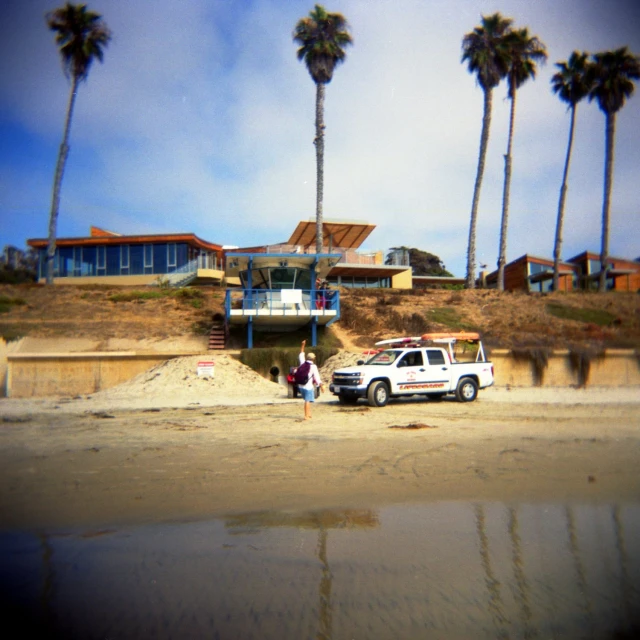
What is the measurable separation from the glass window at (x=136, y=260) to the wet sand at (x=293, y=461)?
105ft

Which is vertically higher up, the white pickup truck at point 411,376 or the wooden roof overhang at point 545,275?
the wooden roof overhang at point 545,275

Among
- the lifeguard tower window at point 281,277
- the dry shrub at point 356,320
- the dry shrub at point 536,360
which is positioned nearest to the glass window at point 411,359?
the dry shrub at point 536,360

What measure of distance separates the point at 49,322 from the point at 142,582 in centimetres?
3056

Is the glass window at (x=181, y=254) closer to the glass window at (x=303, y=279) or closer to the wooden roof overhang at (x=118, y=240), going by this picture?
the wooden roof overhang at (x=118, y=240)

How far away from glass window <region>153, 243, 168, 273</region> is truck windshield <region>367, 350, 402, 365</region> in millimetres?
31508

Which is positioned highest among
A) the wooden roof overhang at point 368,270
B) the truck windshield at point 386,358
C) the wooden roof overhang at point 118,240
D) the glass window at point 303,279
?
the wooden roof overhang at point 118,240

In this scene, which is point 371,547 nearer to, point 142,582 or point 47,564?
point 142,582

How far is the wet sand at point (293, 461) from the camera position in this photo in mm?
6742

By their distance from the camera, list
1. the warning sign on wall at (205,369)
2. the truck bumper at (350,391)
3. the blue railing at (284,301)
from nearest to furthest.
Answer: the truck bumper at (350,391), the warning sign on wall at (205,369), the blue railing at (284,301)

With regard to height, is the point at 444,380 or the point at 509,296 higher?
the point at 509,296

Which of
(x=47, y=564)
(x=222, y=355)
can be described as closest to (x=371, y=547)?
(x=47, y=564)

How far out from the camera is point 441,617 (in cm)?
399

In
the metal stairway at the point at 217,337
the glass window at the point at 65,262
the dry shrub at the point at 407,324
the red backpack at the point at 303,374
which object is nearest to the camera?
the red backpack at the point at 303,374

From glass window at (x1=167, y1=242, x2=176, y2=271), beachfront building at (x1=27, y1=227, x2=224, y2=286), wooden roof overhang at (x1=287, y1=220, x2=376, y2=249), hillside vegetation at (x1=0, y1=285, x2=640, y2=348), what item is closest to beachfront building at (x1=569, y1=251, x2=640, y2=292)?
hillside vegetation at (x1=0, y1=285, x2=640, y2=348)
